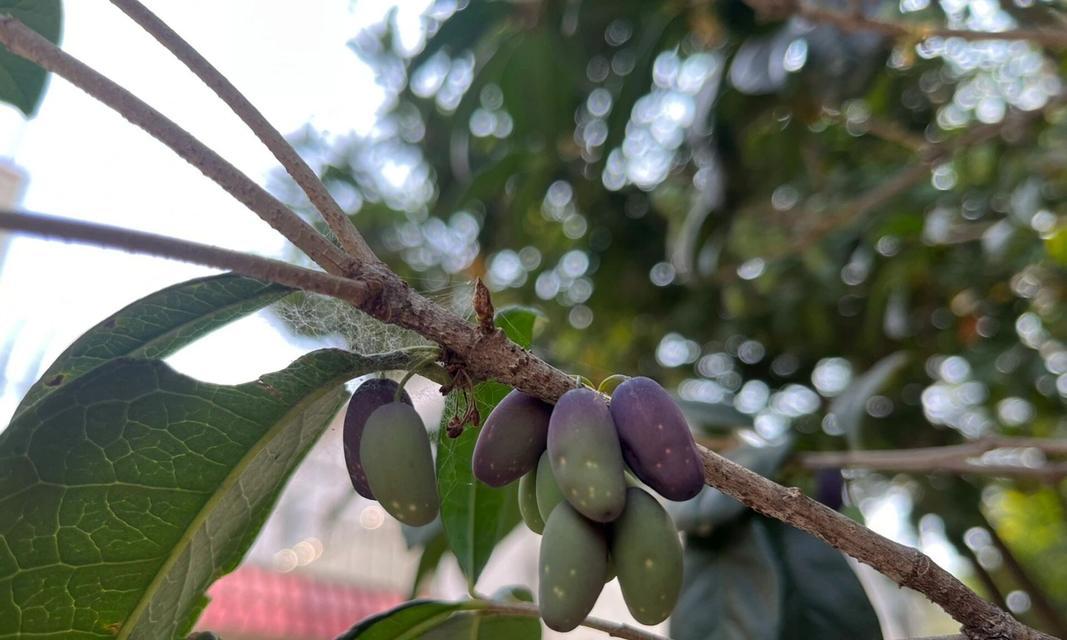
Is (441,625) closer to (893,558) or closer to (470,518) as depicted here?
(470,518)

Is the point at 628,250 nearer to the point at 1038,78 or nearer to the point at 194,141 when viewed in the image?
the point at 1038,78

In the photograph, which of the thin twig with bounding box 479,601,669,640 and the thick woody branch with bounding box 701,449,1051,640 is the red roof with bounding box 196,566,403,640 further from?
the thick woody branch with bounding box 701,449,1051,640

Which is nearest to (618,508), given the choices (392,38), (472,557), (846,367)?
(472,557)

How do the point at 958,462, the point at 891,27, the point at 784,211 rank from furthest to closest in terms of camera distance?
the point at 784,211 → the point at 891,27 → the point at 958,462

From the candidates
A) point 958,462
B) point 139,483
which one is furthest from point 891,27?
point 139,483

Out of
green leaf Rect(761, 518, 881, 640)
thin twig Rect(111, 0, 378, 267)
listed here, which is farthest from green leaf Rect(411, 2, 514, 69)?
thin twig Rect(111, 0, 378, 267)

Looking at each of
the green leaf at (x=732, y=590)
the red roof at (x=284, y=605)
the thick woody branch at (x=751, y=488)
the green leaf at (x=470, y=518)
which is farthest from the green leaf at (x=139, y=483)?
the red roof at (x=284, y=605)
